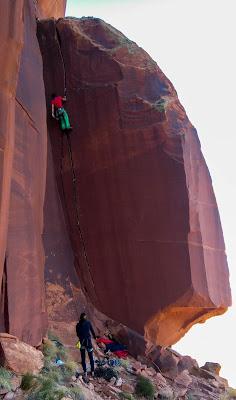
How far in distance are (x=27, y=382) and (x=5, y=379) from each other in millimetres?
440

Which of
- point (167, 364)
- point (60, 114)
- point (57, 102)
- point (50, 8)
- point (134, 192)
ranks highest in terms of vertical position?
point (50, 8)

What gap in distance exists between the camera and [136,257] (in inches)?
663

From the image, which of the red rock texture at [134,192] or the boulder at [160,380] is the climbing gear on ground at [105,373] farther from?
the red rock texture at [134,192]

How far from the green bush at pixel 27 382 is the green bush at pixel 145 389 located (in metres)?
3.97

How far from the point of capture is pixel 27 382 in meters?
9.13

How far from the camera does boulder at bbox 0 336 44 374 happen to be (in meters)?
9.73

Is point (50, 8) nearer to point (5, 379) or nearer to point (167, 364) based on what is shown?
point (167, 364)

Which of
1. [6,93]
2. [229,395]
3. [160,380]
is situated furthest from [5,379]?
[229,395]

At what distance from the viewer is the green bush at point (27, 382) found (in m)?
9.08

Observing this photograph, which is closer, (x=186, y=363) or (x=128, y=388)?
(x=128, y=388)

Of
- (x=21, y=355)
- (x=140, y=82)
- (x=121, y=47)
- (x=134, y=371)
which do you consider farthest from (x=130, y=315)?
(x=121, y=47)

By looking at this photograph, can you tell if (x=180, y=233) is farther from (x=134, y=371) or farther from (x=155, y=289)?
(x=134, y=371)

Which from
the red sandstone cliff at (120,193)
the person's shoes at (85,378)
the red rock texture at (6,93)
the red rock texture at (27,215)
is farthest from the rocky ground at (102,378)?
the red rock texture at (6,93)

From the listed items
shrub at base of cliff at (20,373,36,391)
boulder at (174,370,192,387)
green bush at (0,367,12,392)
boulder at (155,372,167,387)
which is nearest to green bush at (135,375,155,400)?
boulder at (155,372,167,387)
